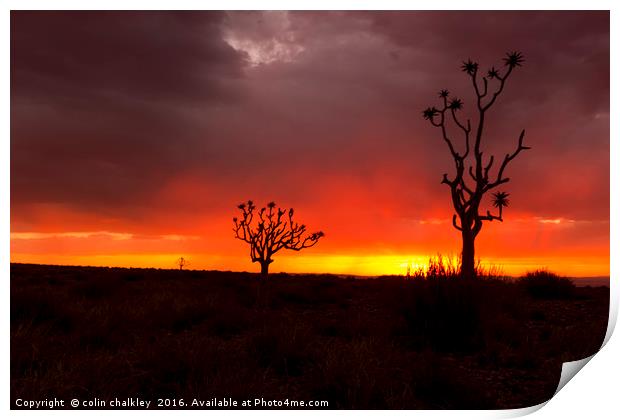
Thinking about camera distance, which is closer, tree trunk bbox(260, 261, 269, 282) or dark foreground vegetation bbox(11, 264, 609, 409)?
dark foreground vegetation bbox(11, 264, 609, 409)

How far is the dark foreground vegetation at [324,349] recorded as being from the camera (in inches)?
199

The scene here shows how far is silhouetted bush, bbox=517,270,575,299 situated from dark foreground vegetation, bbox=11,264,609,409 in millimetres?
1714

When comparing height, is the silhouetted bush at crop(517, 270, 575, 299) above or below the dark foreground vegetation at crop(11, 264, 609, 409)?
above

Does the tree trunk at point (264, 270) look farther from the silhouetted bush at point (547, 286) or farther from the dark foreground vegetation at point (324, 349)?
the silhouetted bush at point (547, 286)

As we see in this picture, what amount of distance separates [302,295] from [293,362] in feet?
23.4

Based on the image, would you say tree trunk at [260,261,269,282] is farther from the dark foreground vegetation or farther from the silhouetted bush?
the silhouetted bush

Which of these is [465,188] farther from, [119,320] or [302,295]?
[119,320]

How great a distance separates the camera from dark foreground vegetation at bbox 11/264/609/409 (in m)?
5.05

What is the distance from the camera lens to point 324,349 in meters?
6.26

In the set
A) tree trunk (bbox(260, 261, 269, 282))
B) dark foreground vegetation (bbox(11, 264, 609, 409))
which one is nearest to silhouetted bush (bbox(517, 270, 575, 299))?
dark foreground vegetation (bbox(11, 264, 609, 409))

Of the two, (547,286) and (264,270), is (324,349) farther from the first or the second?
(547,286)

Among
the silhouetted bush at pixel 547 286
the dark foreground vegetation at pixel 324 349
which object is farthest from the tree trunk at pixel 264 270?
the silhouetted bush at pixel 547 286
